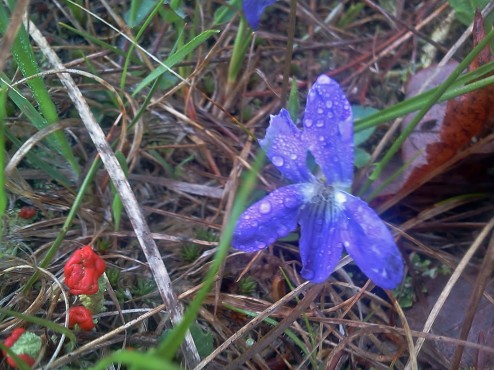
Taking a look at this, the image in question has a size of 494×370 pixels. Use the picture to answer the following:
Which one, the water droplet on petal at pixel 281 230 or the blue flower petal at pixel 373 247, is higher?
the blue flower petal at pixel 373 247

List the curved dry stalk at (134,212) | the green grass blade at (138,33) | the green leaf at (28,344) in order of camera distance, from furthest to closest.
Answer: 1. the green grass blade at (138,33)
2. the curved dry stalk at (134,212)
3. the green leaf at (28,344)

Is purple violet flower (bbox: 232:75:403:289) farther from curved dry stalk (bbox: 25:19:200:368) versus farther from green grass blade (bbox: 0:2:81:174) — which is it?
green grass blade (bbox: 0:2:81:174)

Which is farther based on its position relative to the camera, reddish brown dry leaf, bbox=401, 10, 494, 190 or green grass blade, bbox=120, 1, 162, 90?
reddish brown dry leaf, bbox=401, 10, 494, 190

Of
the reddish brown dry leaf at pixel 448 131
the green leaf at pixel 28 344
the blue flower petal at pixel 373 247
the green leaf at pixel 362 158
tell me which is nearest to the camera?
the blue flower petal at pixel 373 247

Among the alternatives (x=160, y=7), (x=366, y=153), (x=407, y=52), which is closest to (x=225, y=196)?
(x=366, y=153)

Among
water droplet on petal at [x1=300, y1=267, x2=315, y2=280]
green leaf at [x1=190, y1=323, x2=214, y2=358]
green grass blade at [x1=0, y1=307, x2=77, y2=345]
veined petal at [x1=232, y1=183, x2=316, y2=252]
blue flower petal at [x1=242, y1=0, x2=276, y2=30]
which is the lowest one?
green leaf at [x1=190, y1=323, x2=214, y2=358]

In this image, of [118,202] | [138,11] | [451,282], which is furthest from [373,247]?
[138,11]

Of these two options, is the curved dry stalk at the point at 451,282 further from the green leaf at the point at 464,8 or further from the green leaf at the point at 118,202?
the green leaf at the point at 118,202

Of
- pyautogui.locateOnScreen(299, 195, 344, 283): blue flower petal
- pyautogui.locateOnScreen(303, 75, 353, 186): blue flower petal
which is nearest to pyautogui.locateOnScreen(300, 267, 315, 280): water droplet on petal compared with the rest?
pyautogui.locateOnScreen(299, 195, 344, 283): blue flower petal

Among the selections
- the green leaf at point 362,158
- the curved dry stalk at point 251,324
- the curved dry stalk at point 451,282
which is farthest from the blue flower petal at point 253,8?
the curved dry stalk at point 451,282

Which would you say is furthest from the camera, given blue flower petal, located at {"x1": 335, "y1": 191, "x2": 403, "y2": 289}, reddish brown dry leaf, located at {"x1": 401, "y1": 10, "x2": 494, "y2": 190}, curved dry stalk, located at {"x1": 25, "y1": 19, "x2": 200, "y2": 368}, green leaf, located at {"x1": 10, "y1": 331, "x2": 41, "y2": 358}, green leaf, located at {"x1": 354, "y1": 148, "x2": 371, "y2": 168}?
green leaf, located at {"x1": 354, "y1": 148, "x2": 371, "y2": 168}
